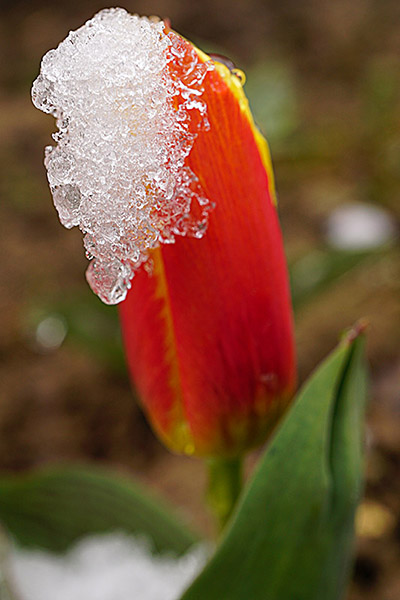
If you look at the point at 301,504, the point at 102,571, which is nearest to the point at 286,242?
the point at 102,571

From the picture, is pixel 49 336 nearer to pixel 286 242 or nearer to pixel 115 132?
pixel 286 242

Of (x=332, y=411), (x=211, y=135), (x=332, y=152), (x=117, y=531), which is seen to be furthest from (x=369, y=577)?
(x=332, y=152)

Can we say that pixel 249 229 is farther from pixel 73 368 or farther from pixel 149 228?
pixel 73 368

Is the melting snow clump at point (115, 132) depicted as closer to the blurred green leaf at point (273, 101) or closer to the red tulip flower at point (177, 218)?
the red tulip flower at point (177, 218)

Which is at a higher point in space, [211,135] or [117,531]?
[211,135]

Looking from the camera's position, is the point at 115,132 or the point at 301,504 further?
the point at 301,504

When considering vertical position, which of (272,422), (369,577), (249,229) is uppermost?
(249,229)

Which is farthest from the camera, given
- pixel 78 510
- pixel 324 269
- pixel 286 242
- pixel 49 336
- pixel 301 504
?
pixel 286 242

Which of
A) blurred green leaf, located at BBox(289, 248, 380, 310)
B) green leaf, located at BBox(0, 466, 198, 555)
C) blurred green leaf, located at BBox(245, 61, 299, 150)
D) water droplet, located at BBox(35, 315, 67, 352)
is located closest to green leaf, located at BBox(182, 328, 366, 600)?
green leaf, located at BBox(0, 466, 198, 555)
